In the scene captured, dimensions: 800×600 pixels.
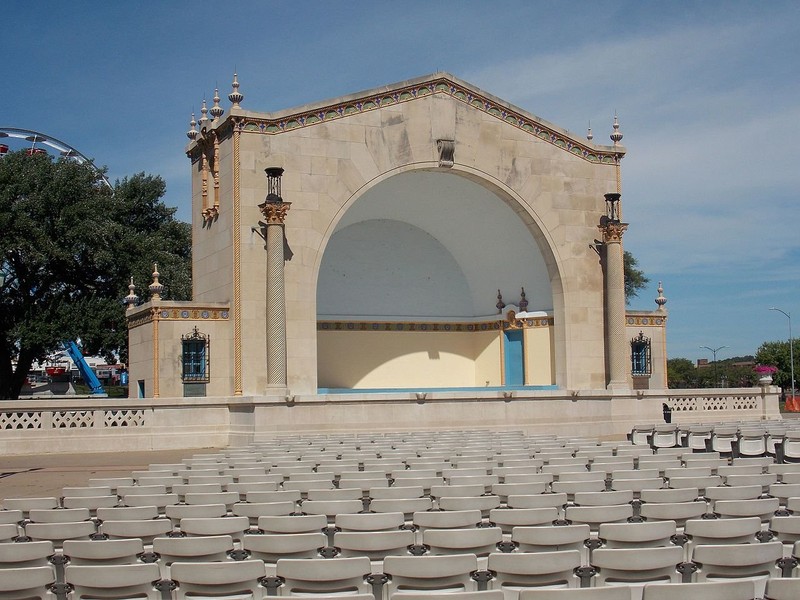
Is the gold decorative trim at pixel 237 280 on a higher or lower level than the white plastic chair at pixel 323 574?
higher

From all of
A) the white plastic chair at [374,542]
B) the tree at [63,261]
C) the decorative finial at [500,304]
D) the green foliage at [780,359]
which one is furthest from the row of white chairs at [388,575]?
the green foliage at [780,359]

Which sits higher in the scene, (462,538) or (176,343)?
(176,343)

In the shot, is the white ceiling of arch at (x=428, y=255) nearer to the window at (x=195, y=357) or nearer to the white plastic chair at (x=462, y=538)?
the window at (x=195, y=357)

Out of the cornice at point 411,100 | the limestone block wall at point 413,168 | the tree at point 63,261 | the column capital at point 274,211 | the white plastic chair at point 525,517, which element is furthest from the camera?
the tree at point 63,261

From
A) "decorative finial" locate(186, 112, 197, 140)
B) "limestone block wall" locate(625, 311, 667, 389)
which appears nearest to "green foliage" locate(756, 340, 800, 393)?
"limestone block wall" locate(625, 311, 667, 389)

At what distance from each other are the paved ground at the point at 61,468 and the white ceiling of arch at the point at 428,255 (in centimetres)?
1143

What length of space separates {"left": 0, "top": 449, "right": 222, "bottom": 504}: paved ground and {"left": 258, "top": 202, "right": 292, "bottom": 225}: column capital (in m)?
6.55

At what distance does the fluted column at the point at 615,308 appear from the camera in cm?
2944

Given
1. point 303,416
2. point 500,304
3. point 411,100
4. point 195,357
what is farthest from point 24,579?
point 500,304

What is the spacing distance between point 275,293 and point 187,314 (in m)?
2.81

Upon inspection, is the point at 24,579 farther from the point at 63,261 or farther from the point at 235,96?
the point at 63,261

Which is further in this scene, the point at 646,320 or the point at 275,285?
the point at 646,320

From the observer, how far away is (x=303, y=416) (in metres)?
25.0

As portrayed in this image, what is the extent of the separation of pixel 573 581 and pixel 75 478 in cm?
1346
